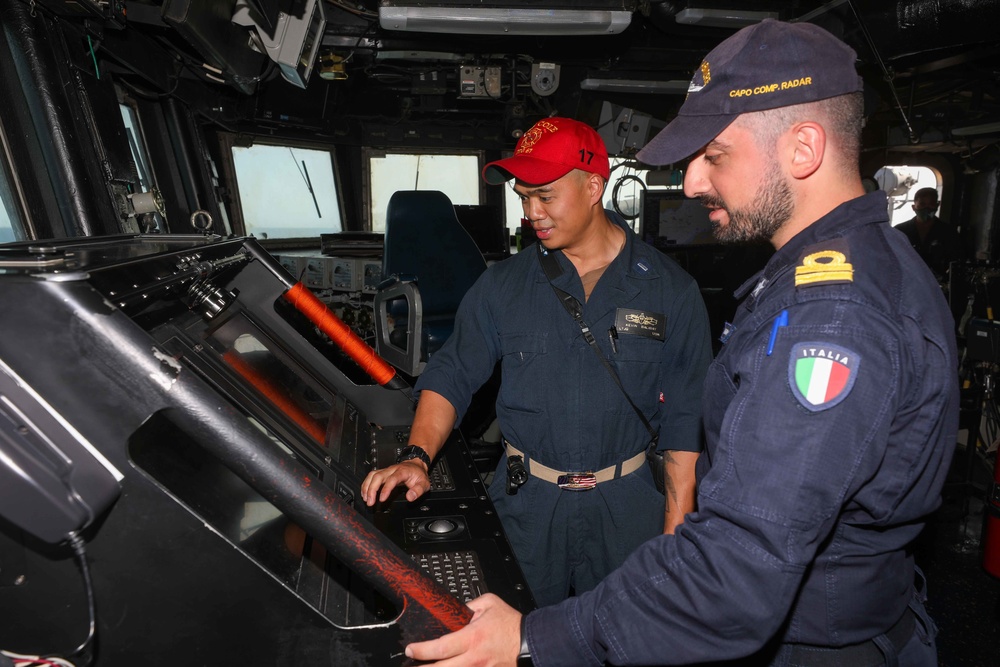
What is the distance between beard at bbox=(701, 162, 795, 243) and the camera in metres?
1.03

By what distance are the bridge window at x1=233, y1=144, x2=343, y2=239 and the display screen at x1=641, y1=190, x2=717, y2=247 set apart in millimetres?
3093

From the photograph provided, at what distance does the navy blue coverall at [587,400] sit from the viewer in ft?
5.90

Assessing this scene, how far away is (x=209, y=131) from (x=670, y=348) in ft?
15.0

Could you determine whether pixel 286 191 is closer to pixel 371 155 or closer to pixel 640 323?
pixel 371 155

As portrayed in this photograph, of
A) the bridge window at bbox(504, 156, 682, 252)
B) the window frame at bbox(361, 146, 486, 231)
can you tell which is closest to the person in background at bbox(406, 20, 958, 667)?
the bridge window at bbox(504, 156, 682, 252)

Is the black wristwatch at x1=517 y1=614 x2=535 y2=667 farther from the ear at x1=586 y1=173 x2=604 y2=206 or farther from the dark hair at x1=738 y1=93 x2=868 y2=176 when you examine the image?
the ear at x1=586 y1=173 x2=604 y2=206

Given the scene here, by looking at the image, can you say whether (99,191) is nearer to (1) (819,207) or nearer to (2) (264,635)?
(2) (264,635)

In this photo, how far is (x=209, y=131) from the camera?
201 inches

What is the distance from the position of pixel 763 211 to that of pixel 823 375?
0.36 meters

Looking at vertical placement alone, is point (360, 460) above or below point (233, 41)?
below

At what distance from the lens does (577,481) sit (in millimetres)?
1783

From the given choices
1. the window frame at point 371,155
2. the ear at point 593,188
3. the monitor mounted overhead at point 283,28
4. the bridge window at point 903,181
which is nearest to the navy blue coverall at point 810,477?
the ear at point 593,188

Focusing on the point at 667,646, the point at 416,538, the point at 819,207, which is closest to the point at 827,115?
the point at 819,207

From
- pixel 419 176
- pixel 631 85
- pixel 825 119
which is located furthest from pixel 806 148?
pixel 419 176
